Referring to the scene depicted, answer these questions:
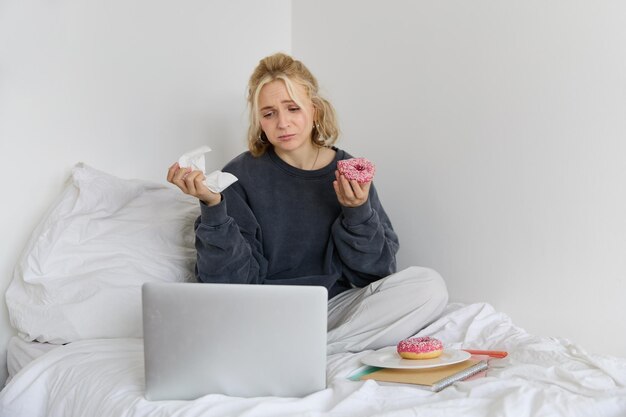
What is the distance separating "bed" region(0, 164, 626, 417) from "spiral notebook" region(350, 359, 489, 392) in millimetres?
20

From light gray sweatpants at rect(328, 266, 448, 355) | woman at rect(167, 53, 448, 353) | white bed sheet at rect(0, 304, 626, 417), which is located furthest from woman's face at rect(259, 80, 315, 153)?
white bed sheet at rect(0, 304, 626, 417)

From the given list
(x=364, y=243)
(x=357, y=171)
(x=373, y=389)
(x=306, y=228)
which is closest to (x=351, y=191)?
(x=357, y=171)

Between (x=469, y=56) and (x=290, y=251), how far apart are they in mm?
819

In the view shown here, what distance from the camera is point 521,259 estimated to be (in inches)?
88.2

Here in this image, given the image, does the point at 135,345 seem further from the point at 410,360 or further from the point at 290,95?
the point at 290,95

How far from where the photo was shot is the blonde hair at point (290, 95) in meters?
2.21

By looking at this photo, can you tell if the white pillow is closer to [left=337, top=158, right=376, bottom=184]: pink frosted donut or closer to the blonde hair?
the blonde hair

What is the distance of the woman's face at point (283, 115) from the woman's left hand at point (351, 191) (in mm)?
267

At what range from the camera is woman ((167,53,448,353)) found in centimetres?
201

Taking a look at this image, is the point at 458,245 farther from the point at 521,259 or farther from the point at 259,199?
the point at 259,199

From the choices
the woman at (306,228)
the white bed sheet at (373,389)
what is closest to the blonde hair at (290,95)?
the woman at (306,228)

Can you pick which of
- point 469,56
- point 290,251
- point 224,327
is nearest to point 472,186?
point 469,56

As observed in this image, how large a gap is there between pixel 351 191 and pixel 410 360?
0.52 meters

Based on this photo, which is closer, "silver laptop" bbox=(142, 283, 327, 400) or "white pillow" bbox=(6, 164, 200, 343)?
"silver laptop" bbox=(142, 283, 327, 400)
